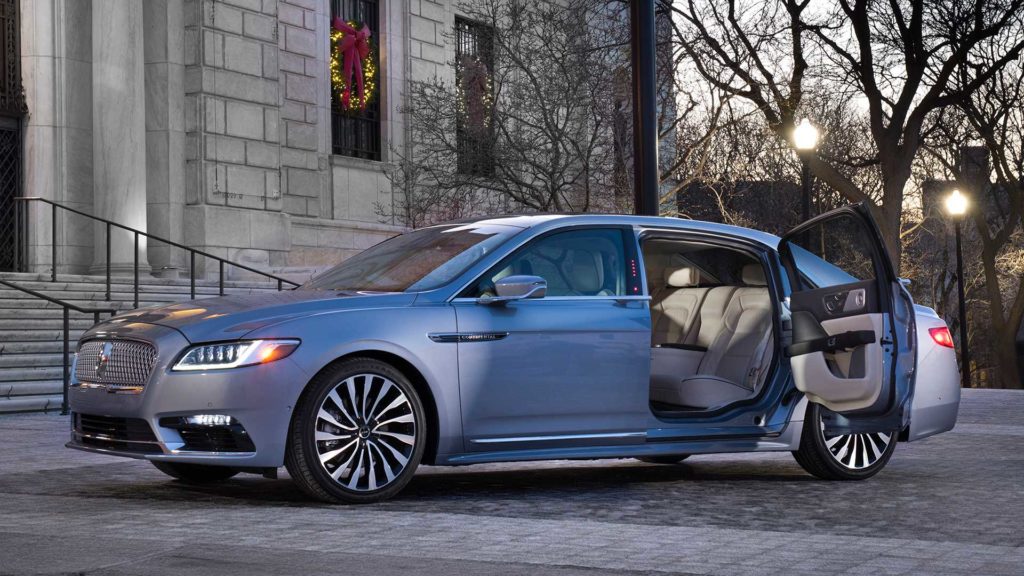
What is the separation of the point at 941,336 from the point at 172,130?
17.5 m

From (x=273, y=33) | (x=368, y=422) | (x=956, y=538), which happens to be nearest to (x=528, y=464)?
(x=368, y=422)

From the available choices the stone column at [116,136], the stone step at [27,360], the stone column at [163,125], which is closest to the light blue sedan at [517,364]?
the stone step at [27,360]

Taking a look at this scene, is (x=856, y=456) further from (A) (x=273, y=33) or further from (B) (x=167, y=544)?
(A) (x=273, y=33)

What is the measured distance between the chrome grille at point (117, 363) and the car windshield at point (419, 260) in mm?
1263

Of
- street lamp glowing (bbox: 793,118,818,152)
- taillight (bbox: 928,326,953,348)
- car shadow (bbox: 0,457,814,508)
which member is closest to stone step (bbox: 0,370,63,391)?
car shadow (bbox: 0,457,814,508)

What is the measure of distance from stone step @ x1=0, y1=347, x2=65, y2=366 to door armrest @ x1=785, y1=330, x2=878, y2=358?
415 inches

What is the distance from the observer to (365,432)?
750cm

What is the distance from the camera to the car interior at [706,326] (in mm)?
9148

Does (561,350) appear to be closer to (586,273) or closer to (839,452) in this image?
(586,273)

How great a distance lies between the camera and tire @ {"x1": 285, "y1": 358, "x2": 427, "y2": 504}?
7.38 metres

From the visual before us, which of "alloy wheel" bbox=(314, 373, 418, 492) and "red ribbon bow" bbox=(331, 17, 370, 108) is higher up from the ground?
"red ribbon bow" bbox=(331, 17, 370, 108)

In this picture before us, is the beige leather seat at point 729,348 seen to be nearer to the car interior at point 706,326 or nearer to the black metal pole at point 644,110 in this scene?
the car interior at point 706,326

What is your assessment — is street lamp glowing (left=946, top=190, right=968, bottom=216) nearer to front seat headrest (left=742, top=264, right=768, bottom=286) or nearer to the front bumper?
front seat headrest (left=742, top=264, right=768, bottom=286)

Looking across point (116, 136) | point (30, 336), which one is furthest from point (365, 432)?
point (116, 136)
